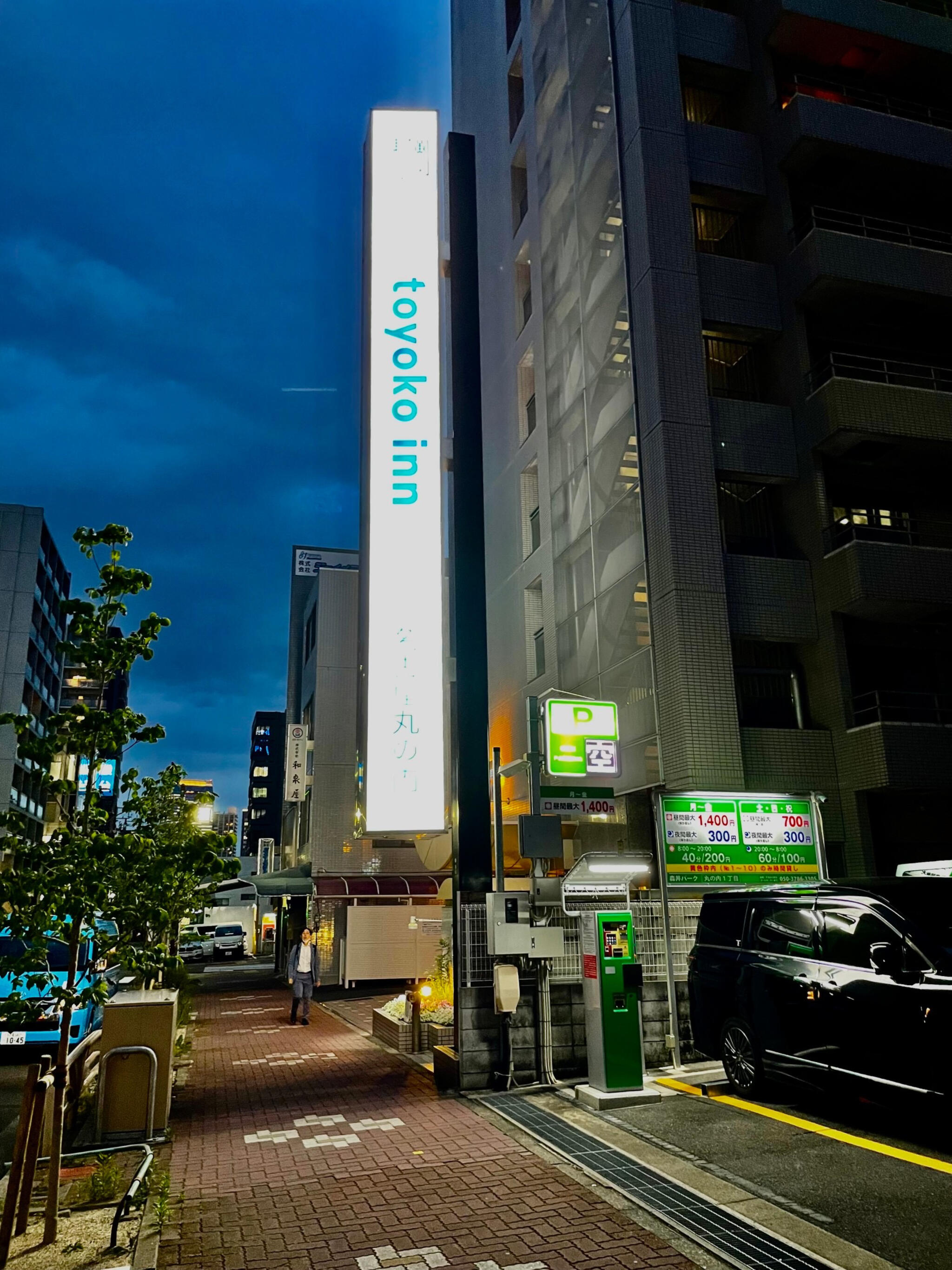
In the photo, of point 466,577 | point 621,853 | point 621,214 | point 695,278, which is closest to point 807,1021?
point 621,853

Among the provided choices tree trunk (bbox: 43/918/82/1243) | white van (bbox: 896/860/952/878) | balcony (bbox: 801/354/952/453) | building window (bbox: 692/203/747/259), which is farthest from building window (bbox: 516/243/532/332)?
tree trunk (bbox: 43/918/82/1243)

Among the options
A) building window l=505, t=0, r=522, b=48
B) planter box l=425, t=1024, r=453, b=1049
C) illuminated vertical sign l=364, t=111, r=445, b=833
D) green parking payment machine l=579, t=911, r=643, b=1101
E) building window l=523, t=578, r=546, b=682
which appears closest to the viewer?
green parking payment machine l=579, t=911, r=643, b=1101

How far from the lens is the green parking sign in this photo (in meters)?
12.8

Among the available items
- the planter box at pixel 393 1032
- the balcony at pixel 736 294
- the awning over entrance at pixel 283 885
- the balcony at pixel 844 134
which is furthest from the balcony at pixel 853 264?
the awning over entrance at pixel 283 885

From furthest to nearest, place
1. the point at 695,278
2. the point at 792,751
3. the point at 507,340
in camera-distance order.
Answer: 1. the point at 507,340
2. the point at 695,278
3. the point at 792,751

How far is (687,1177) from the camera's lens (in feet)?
23.1

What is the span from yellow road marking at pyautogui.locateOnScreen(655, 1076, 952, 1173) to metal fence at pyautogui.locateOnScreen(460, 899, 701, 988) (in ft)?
5.16

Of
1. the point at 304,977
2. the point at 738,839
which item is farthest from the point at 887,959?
the point at 304,977

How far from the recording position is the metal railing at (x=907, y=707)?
56.5ft

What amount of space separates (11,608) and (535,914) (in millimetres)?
71144

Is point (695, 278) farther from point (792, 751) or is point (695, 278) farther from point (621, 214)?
point (792, 751)

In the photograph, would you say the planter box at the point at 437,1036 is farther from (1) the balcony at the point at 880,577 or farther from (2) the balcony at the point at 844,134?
(2) the balcony at the point at 844,134

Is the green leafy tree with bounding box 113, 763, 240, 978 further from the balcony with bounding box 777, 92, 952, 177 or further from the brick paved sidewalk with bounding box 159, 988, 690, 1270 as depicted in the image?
the balcony with bounding box 777, 92, 952, 177

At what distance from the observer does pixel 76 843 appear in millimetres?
7414
